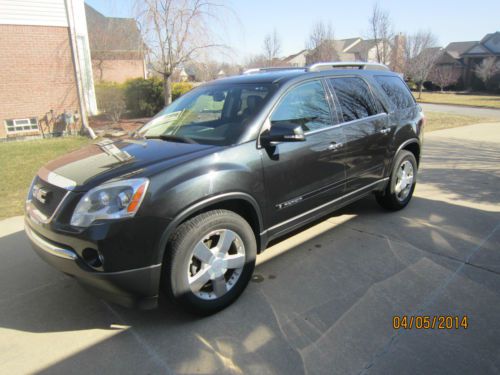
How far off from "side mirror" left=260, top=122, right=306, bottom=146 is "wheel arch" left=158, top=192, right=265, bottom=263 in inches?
19.5

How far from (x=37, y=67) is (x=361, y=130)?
34.7 feet

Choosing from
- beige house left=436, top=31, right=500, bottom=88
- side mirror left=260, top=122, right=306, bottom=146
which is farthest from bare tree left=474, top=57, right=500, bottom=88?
side mirror left=260, top=122, right=306, bottom=146

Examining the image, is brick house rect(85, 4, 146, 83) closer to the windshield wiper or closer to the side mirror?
the windshield wiper

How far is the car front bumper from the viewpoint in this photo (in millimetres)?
2461

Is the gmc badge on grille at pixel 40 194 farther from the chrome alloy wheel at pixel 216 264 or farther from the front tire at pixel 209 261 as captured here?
the chrome alloy wheel at pixel 216 264

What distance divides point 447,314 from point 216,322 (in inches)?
69.5

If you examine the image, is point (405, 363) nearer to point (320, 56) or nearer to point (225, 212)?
point (225, 212)

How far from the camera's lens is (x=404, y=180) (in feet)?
16.5

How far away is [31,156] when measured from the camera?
27.9 ft

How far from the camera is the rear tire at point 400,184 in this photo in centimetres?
480

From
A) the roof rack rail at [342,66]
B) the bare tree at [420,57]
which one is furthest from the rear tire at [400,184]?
the bare tree at [420,57]

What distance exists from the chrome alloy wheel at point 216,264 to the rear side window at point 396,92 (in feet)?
9.51

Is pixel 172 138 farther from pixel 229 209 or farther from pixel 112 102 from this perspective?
pixel 112 102

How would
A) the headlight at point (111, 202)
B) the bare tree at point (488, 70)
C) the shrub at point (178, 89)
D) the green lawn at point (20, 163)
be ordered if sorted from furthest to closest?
Answer: the bare tree at point (488, 70) → the shrub at point (178, 89) → the green lawn at point (20, 163) → the headlight at point (111, 202)
